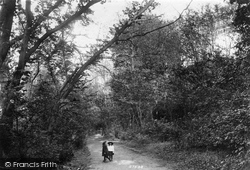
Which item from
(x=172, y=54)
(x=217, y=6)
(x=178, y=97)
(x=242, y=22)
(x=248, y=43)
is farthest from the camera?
(x=172, y=54)

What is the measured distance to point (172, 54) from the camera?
24.0 m

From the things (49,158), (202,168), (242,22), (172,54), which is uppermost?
(172,54)

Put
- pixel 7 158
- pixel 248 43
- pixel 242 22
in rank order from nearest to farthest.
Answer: pixel 7 158 < pixel 248 43 < pixel 242 22

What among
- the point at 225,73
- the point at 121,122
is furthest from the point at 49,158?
the point at 121,122

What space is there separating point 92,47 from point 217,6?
14.5 meters

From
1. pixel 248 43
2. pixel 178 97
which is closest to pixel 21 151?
pixel 178 97

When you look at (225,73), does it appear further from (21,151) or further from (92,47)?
(21,151)

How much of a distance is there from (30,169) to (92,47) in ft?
19.7

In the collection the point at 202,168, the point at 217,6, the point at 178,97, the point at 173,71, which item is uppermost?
the point at 217,6

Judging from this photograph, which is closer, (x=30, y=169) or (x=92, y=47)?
(x=30, y=169)

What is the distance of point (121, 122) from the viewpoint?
39.2 meters

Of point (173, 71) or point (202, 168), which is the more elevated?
point (173, 71)

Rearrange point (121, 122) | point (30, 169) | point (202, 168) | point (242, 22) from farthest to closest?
point (121, 122)
point (242, 22)
point (202, 168)
point (30, 169)

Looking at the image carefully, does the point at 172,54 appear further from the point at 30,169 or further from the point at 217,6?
the point at 30,169
